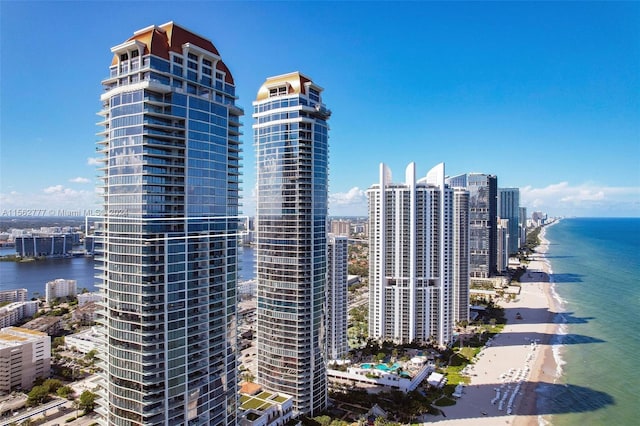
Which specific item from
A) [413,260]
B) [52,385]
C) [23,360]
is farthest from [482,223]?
[23,360]

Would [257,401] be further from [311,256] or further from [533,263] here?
[533,263]

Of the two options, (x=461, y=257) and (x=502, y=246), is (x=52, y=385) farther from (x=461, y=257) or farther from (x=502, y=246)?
(x=502, y=246)

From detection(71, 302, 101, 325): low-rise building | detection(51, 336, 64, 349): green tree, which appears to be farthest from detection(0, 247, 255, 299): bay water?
detection(51, 336, 64, 349): green tree

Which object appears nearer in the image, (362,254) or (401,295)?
(401,295)

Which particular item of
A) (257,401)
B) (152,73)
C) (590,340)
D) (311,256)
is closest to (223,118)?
(152,73)

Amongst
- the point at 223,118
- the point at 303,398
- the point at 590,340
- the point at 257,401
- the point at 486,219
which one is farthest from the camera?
the point at 486,219

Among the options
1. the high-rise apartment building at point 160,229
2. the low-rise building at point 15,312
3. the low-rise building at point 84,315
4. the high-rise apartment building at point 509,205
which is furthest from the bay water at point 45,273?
the high-rise apartment building at point 509,205

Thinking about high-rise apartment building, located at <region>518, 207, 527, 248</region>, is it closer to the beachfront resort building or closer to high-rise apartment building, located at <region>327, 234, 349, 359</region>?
high-rise apartment building, located at <region>327, 234, 349, 359</region>
